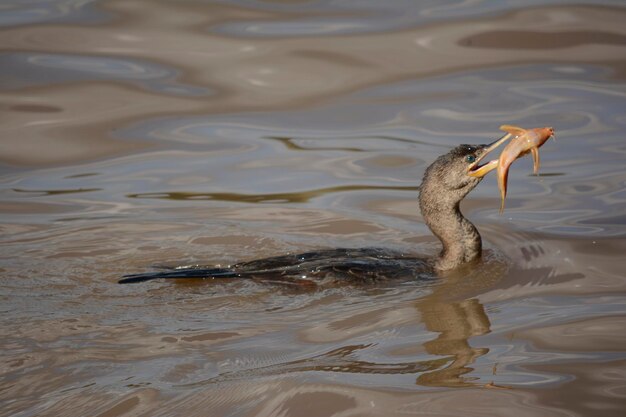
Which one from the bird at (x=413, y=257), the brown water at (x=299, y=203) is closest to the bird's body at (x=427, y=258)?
the bird at (x=413, y=257)

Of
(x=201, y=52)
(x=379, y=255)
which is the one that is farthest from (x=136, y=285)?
(x=201, y=52)

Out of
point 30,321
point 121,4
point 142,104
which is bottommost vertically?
point 30,321

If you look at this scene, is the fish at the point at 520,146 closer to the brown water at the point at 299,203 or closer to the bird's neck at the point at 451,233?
the bird's neck at the point at 451,233

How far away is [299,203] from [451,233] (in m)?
1.88

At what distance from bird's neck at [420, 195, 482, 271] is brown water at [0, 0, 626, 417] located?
0.22 meters

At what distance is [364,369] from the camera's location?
5.50m

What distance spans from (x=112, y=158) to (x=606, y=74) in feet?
18.3

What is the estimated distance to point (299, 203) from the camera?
29.9 ft

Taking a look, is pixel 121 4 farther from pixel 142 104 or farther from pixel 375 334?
pixel 375 334

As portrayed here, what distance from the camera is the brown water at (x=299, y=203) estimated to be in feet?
17.8

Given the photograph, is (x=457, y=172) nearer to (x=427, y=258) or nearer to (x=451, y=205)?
(x=451, y=205)

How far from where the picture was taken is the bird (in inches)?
283

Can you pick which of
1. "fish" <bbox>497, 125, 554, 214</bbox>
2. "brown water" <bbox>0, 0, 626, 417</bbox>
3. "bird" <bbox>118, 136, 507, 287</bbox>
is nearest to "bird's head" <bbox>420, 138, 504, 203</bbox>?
"bird" <bbox>118, 136, 507, 287</bbox>

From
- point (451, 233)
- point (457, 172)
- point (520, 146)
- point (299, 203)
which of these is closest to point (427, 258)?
point (451, 233)
